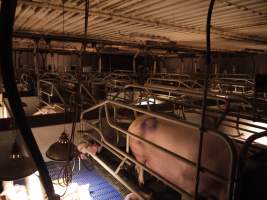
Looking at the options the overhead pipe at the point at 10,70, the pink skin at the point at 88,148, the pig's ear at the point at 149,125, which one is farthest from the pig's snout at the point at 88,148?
the overhead pipe at the point at 10,70

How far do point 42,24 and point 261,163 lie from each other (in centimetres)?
331

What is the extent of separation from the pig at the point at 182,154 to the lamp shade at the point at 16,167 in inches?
35.9

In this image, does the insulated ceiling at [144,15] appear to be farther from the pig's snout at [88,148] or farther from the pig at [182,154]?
the pig's snout at [88,148]

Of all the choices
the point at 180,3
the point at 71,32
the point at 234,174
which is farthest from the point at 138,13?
the point at 234,174

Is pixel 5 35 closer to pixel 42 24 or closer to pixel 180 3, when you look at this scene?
pixel 180 3

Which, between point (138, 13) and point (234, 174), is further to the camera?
point (138, 13)

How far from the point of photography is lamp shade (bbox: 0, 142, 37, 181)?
4.54ft

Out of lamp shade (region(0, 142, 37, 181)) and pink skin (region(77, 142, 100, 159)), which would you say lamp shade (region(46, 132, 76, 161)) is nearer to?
pink skin (region(77, 142, 100, 159))

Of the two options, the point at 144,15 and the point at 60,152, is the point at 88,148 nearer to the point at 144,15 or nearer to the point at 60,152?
the point at 60,152

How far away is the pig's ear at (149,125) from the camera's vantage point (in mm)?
2160

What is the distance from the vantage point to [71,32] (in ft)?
14.1

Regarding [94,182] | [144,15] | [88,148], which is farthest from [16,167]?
[144,15]

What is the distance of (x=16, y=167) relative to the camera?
1.45 metres

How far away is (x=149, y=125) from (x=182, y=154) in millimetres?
483
